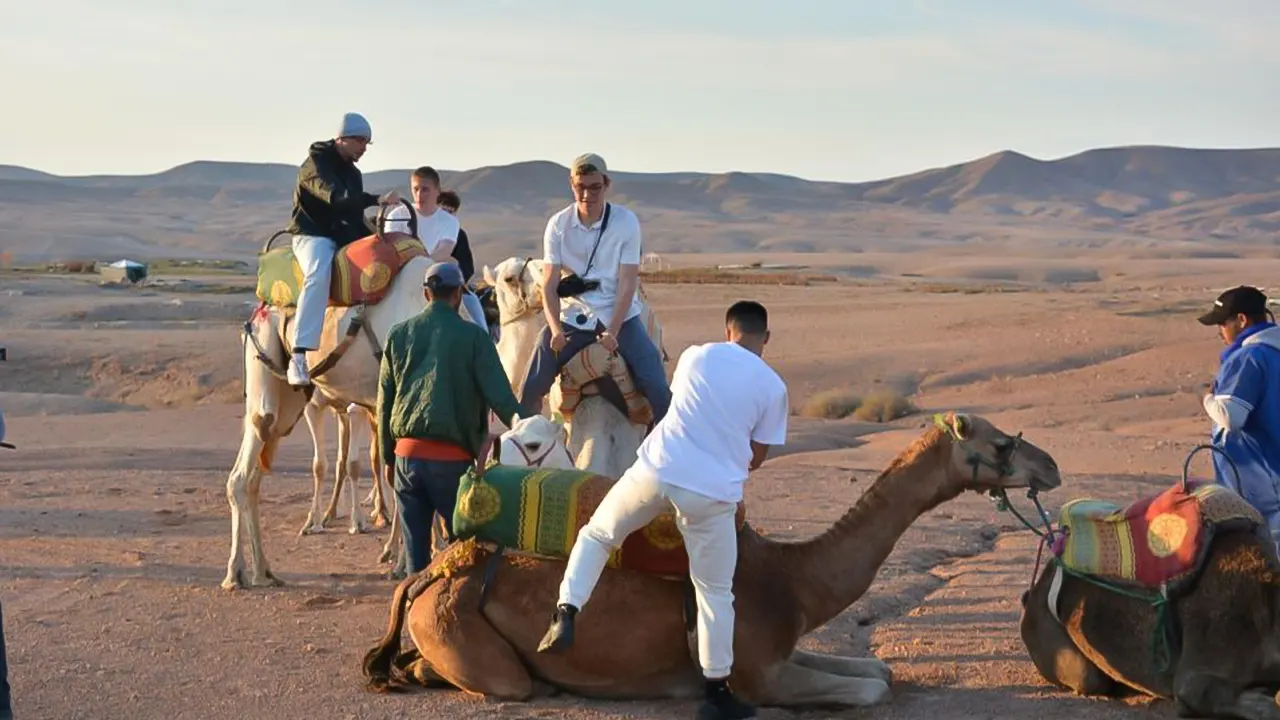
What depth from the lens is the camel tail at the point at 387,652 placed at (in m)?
7.78

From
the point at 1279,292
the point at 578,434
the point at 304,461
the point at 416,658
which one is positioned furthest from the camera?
the point at 1279,292

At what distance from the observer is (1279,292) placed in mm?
46719

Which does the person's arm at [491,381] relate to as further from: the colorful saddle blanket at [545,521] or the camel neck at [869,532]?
the camel neck at [869,532]

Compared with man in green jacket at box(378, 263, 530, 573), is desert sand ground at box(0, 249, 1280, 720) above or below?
below

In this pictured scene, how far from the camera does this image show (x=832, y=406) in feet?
79.1

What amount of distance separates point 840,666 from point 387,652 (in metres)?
2.15

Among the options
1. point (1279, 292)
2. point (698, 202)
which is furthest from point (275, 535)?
point (698, 202)

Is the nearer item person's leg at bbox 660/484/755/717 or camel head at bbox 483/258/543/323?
person's leg at bbox 660/484/755/717

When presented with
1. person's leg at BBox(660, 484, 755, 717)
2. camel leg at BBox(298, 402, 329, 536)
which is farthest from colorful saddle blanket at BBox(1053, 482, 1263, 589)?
camel leg at BBox(298, 402, 329, 536)

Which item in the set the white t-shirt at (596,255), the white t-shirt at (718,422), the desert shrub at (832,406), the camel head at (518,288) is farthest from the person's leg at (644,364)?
the desert shrub at (832,406)

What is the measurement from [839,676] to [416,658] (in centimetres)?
206

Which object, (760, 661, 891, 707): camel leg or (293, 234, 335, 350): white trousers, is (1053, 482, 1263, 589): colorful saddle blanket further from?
(293, 234, 335, 350): white trousers

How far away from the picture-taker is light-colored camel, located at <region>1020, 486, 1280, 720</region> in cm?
702

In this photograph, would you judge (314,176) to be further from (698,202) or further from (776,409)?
(698,202)
